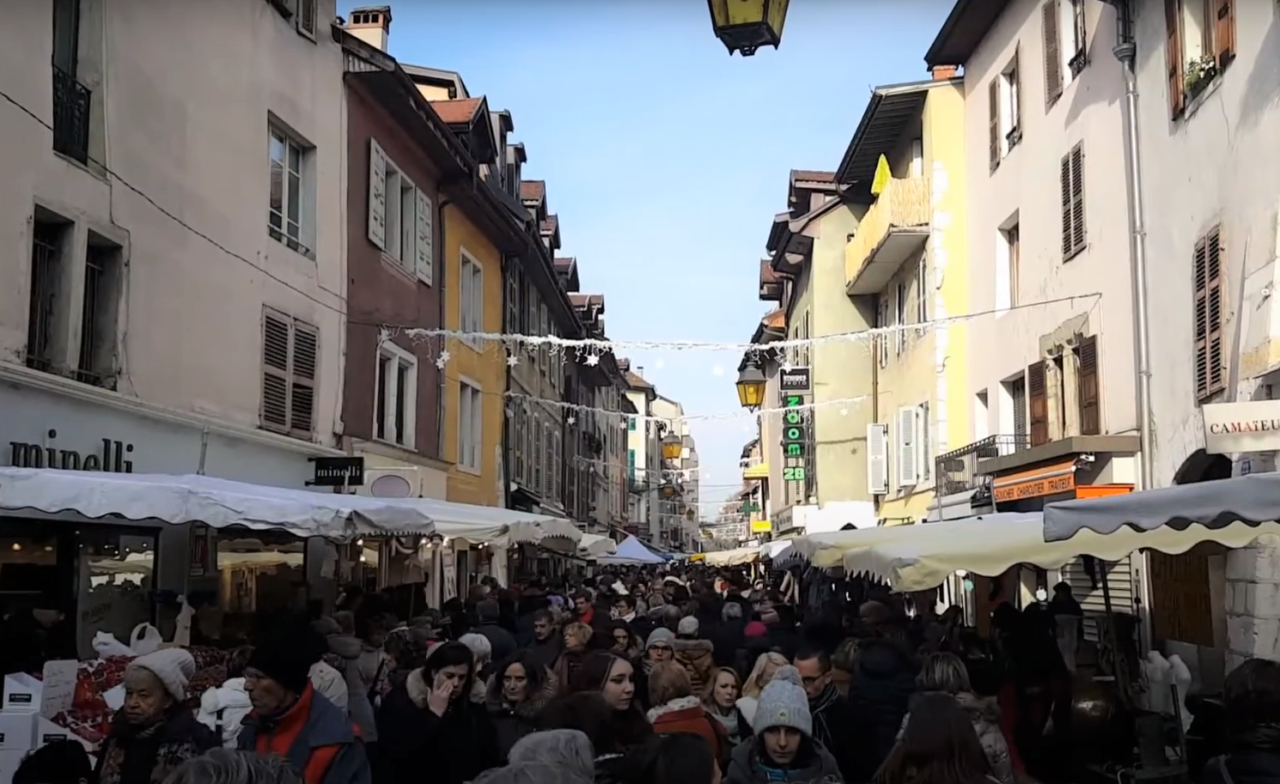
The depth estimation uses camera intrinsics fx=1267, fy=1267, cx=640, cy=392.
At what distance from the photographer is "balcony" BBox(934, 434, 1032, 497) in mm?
19188

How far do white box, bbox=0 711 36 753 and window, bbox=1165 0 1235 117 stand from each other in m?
10.8

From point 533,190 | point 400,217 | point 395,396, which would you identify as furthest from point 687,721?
point 533,190

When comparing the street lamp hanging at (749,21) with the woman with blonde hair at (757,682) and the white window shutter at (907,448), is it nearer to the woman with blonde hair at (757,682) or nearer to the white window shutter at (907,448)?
the woman with blonde hair at (757,682)

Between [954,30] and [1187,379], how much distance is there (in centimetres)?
1004

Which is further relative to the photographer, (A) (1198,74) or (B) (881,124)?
(B) (881,124)

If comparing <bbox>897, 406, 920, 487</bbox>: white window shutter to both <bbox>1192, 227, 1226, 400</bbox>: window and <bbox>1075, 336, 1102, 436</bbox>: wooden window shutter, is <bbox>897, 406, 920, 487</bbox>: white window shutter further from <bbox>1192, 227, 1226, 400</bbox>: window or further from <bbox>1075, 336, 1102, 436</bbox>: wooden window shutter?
<bbox>1192, 227, 1226, 400</bbox>: window

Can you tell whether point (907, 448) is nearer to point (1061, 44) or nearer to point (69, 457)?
point (1061, 44)

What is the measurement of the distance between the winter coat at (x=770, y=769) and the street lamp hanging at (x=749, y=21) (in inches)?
111

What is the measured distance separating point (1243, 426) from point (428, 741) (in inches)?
288

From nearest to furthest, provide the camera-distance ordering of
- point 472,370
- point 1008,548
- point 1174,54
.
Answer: point 1008,548 → point 1174,54 → point 472,370

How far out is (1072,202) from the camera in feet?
53.7

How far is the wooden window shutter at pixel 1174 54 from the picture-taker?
12570 mm

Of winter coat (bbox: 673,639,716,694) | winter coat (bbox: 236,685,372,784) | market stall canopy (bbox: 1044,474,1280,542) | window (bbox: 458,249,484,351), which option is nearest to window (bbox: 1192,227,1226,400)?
market stall canopy (bbox: 1044,474,1280,542)

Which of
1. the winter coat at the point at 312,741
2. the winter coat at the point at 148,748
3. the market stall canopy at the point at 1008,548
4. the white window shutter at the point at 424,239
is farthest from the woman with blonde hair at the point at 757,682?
the white window shutter at the point at 424,239
